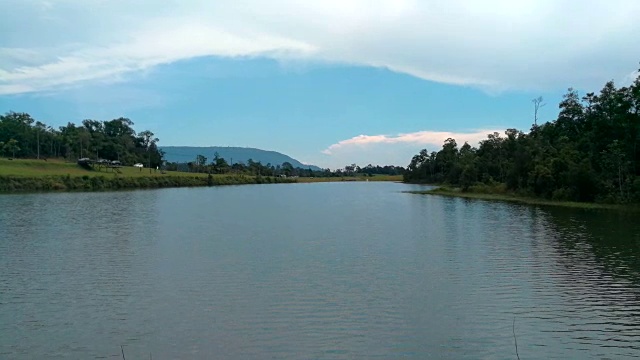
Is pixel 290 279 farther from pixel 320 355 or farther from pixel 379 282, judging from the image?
pixel 320 355

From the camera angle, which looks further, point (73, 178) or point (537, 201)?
point (73, 178)

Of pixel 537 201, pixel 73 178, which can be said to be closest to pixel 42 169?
pixel 73 178

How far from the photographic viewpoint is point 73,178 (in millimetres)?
100875

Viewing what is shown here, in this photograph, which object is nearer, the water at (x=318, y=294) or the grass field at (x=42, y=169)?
the water at (x=318, y=294)

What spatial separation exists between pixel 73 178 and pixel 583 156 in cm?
8596

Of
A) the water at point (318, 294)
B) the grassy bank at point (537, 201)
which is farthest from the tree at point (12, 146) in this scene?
the water at point (318, 294)

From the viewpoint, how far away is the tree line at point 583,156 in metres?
53.8

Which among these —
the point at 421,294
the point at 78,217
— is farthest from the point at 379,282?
the point at 78,217

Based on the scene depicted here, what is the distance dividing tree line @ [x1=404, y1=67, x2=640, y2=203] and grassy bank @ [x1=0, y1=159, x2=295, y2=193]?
6676cm

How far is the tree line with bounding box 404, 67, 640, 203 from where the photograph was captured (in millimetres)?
53844

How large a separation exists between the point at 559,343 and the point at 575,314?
2.74 meters

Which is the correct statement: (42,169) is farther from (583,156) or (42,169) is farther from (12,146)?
(583,156)

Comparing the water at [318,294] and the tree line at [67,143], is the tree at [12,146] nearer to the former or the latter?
the tree line at [67,143]

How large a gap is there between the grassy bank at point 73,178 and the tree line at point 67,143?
17776 millimetres
